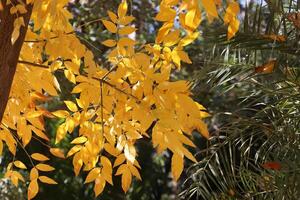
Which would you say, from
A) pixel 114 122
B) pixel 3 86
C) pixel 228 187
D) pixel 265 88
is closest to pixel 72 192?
pixel 228 187

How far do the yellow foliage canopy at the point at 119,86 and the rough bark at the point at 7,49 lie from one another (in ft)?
0.16

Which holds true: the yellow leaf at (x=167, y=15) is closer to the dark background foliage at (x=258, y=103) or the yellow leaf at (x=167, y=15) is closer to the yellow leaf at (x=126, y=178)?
the dark background foliage at (x=258, y=103)

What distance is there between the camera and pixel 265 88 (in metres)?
2.02

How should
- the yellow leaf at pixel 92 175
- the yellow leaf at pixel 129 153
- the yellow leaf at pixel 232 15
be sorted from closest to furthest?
the yellow leaf at pixel 232 15 < the yellow leaf at pixel 129 153 < the yellow leaf at pixel 92 175

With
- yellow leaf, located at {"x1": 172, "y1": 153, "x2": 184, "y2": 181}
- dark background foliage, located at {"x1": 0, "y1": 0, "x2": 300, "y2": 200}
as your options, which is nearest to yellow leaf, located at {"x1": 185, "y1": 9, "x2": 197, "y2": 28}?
yellow leaf, located at {"x1": 172, "y1": 153, "x2": 184, "y2": 181}

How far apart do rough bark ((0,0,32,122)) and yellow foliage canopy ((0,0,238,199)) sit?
5 cm

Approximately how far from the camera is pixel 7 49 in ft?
3.97

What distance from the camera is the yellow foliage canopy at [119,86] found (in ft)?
3.96

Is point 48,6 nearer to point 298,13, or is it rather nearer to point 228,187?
point 298,13

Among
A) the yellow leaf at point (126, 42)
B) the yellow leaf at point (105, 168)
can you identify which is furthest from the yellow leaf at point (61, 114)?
the yellow leaf at point (126, 42)

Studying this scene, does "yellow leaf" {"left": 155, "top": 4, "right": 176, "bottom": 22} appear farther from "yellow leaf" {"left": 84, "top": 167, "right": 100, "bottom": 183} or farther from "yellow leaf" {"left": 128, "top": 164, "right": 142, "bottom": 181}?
"yellow leaf" {"left": 84, "top": 167, "right": 100, "bottom": 183}

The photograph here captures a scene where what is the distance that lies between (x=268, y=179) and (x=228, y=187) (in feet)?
0.69

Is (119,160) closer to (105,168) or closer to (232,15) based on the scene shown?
(105,168)

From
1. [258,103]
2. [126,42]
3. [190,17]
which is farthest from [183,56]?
[258,103]
